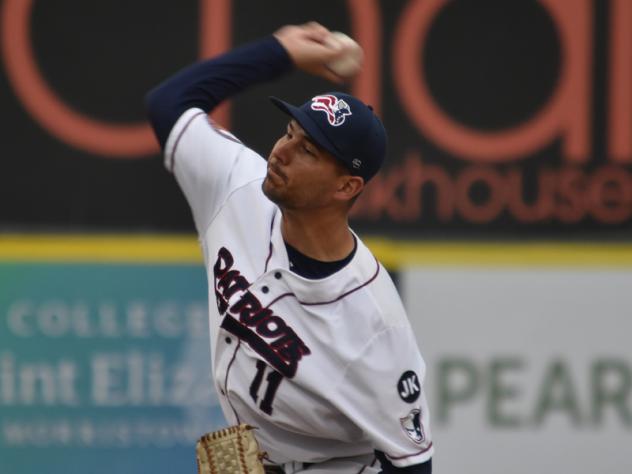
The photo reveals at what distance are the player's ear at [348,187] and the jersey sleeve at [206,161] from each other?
10.9 inches

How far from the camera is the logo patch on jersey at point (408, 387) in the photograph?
305cm

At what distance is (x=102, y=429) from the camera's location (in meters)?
5.11

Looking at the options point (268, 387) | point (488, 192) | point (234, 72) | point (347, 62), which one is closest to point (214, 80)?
point (234, 72)

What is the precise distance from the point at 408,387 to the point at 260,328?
1.19 feet

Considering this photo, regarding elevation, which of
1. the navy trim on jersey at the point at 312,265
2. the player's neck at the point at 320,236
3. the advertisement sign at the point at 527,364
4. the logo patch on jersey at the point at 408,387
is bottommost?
the advertisement sign at the point at 527,364

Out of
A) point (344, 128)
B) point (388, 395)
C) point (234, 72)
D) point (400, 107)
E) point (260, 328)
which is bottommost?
point (388, 395)

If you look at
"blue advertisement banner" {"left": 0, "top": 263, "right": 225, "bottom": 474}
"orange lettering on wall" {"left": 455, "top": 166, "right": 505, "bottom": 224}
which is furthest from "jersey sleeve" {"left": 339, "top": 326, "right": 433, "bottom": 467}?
"orange lettering on wall" {"left": 455, "top": 166, "right": 505, "bottom": 224}

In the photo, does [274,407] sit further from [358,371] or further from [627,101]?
[627,101]

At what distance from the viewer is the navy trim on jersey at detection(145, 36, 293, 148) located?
10.8 feet

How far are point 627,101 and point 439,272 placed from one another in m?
0.99

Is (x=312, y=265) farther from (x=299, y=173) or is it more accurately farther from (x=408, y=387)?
(x=408, y=387)

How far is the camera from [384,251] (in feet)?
17.0

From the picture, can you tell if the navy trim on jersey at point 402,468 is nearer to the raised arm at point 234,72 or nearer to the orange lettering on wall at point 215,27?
the raised arm at point 234,72

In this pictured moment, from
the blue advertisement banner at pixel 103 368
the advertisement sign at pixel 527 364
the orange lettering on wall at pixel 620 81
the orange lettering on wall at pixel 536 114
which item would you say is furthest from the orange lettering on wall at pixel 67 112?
the orange lettering on wall at pixel 620 81
